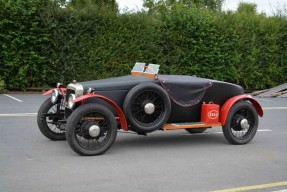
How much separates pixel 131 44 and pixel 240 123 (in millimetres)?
11044

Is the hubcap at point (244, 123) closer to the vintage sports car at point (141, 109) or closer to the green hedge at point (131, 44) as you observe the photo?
the vintage sports car at point (141, 109)

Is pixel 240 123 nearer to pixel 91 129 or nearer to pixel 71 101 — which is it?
pixel 91 129

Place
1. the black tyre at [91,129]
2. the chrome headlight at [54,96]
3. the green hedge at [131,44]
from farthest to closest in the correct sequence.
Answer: the green hedge at [131,44] → the chrome headlight at [54,96] → the black tyre at [91,129]

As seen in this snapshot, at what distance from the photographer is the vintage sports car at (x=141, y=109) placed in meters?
7.19

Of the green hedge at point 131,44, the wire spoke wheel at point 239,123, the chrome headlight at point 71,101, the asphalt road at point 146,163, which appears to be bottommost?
the asphalt road at point 146,163

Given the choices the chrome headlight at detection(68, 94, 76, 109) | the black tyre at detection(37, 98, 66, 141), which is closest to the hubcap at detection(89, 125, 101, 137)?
the chrome headlight at detection(68, 94, 76, 109)

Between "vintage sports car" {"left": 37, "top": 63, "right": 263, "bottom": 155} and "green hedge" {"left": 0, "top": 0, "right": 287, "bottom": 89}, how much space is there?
962cm

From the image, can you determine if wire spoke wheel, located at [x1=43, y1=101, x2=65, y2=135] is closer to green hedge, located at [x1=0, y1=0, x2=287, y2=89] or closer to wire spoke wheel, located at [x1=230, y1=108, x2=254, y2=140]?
wire spoke wheel, located at [x1=230, y1=108, x2=254, y2=140]

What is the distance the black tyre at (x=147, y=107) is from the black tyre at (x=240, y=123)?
123 cm

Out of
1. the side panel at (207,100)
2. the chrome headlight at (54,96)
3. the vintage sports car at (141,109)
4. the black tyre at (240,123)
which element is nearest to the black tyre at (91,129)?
the vintage sports car at (141,109)

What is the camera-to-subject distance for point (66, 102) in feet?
25.5

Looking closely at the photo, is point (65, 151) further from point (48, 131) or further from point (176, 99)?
point (176, 99)

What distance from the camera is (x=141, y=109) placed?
7656 mm

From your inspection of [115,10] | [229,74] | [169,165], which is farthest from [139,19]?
[169,165]
